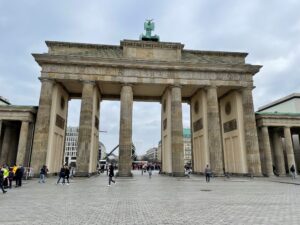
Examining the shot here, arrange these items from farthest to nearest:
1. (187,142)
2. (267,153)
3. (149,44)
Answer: (187,142) → (267,153) → (149,44)

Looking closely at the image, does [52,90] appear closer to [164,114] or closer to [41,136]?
[41,136]

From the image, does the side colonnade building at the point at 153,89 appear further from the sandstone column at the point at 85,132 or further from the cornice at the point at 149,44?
the sandstone column at the point at 85,132

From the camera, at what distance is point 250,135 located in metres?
32.3

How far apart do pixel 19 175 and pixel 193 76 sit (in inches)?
971

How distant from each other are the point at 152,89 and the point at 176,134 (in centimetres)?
955

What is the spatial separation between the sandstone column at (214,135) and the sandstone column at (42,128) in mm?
21616

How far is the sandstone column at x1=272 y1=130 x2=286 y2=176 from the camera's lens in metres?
36.9

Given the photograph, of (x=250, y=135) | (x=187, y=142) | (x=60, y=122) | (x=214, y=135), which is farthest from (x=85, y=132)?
(x=187, y=142)

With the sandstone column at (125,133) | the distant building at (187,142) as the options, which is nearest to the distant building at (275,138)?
the sandstone column at (125,133)

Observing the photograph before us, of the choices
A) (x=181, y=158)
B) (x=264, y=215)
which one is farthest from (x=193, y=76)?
(x=264, y=215)

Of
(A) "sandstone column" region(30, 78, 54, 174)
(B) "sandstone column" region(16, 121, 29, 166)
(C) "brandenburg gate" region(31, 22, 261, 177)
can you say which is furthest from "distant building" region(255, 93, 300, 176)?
(B) "sandstone column" region(16, 121, 29, 166)

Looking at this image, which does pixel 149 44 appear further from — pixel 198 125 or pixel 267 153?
pixel 267 153

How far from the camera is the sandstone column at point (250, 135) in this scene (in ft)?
103

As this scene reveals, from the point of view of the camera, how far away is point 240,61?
36.5 meters
